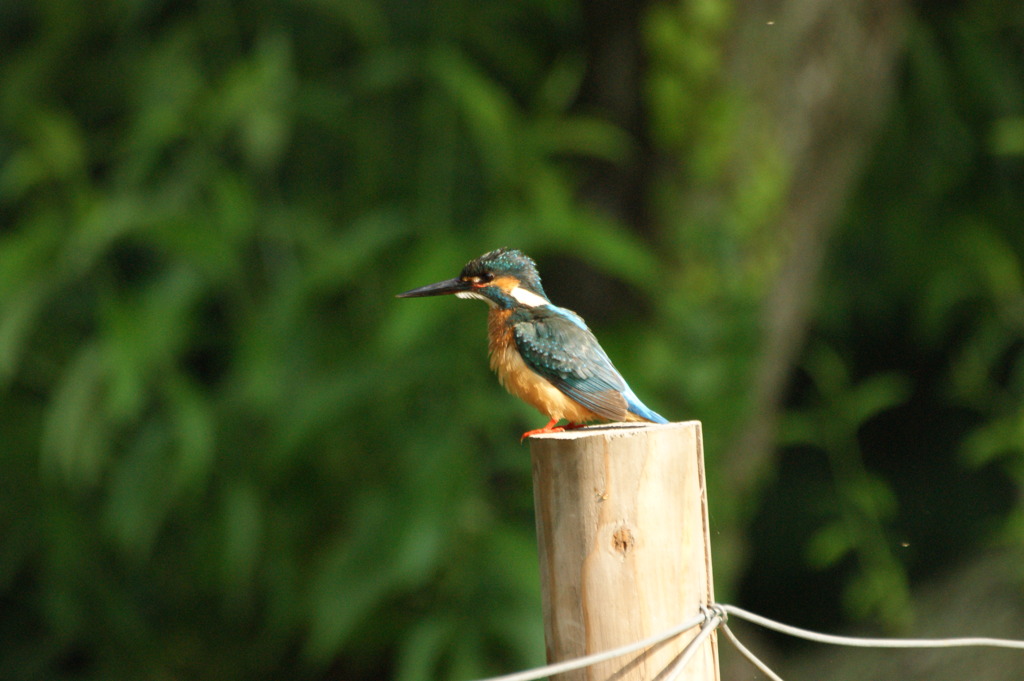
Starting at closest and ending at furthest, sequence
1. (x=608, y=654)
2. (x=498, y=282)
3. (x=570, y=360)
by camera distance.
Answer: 1. (x=608, y=654)
2. (x=570, y=360)
3. (x=498, y=282)

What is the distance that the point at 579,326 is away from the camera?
5.21ft

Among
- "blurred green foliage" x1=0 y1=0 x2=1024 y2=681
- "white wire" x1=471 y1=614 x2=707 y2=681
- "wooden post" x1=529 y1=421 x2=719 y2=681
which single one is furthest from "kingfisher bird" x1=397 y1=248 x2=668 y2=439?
"blurred green foliage" x1=0 y1=0 x2=1024 y2=681

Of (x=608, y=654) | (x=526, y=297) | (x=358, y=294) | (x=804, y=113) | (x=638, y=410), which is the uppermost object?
(x=804, y=113)

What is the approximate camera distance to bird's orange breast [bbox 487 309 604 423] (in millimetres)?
1500

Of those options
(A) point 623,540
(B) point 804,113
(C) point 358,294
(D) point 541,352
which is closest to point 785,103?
(B) point 804,113

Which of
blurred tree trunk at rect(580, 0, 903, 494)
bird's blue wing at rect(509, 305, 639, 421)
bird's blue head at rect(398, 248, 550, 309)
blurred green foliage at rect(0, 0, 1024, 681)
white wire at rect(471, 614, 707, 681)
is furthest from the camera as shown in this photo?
blurred tree trunk at rect(580, 0, 903, 494)

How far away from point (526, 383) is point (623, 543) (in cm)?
37

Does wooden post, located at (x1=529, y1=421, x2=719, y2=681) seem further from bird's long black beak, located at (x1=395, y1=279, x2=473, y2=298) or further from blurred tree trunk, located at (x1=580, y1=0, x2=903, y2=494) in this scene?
blurred tree trunk, located at (x1=580, y1=0, x2=903, y2=494)

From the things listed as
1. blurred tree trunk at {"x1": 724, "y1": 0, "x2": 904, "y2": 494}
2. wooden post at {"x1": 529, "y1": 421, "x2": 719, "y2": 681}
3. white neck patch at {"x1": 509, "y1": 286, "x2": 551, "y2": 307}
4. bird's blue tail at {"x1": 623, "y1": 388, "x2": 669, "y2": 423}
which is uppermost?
blurred tree trunk at {"x1": 724, "y1": 0, "x2": 904, "y2": 494}

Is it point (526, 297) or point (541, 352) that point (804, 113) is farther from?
point (541, 352)

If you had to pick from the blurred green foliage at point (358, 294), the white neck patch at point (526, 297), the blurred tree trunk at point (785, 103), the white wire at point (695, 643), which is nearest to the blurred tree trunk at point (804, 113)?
the blurred tree trunk at point (785, 103)

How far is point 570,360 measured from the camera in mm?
1486

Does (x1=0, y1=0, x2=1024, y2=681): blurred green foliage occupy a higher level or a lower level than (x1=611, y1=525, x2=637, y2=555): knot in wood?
higher

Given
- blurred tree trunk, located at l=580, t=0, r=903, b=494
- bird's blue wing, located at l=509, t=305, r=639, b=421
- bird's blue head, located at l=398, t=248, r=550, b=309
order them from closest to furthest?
bird's blue wing, located at l=509, t=305, r=639, b=421 < bird's blue head, located at l=398, t=248, r=550, b=309 < blurred tree trunk, located at l=580, t=0, r=903, b=494
